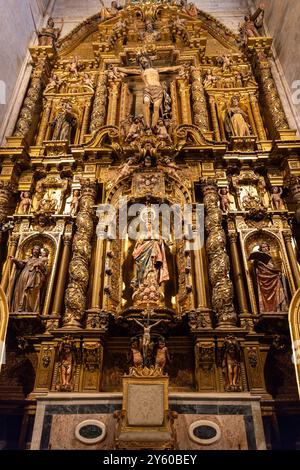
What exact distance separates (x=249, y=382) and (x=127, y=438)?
8.03ft

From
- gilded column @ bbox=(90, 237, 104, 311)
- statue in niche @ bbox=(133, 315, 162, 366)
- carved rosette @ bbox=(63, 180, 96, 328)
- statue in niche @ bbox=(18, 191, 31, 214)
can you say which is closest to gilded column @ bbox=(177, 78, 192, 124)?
carved rosette @ bbox=(63, 180, 96, 328)

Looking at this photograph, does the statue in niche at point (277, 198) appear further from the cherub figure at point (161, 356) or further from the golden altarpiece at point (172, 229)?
the cherub figure at point (161, 356)

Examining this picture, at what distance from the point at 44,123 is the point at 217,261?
6.94 m

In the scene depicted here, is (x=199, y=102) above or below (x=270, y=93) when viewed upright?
below

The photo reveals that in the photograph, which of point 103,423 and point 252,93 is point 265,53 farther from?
point 103,423

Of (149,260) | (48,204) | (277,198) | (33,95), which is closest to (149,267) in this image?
(149,260)

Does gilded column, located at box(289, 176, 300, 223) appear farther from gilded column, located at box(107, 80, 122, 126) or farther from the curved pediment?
the curved pediment

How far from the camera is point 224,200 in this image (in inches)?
412

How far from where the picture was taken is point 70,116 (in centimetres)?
1309

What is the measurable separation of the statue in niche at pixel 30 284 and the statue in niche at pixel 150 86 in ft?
15.4

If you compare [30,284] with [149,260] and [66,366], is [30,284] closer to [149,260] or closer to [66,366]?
[66,366]

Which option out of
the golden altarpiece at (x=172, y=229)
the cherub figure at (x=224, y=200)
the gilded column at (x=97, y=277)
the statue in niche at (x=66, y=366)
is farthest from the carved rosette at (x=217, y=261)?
the statue in niche at (x=66, y=366)

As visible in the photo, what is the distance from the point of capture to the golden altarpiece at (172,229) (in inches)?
305

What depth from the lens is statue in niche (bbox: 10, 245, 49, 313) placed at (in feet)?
27.9
